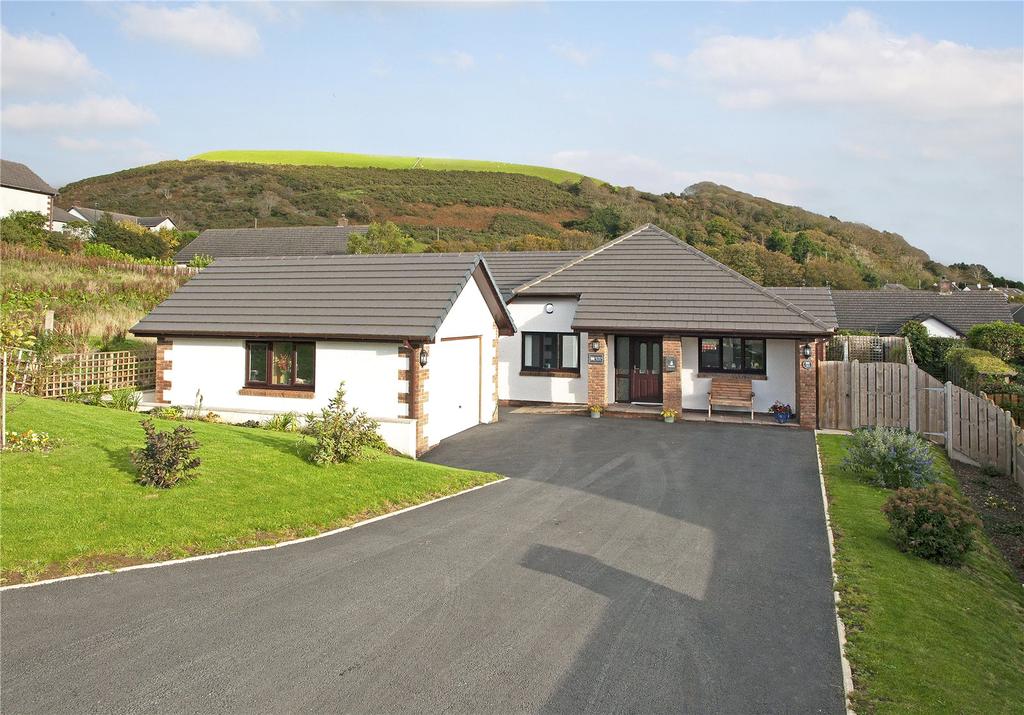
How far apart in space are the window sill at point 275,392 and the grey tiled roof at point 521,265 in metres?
9.25

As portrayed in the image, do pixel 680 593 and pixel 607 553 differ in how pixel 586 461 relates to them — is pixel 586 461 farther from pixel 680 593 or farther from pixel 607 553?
pixel 680 593

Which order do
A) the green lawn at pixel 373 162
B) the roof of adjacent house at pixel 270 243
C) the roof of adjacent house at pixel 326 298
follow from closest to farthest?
1. the roof of adjacent house at pixel 326 298
2. the roof of adjacent house at pixel 270 243
3. the green lawn at pixel 373 162

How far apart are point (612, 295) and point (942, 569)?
14.5m

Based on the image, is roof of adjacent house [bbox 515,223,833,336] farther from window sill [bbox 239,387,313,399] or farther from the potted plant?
window sill [bbox 239,387,313,399]

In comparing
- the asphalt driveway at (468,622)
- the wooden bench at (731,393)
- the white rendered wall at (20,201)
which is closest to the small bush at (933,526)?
the asphalt driveway at (468,622)

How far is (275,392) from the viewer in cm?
1708

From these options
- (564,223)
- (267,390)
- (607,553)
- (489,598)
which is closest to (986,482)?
(607,553)

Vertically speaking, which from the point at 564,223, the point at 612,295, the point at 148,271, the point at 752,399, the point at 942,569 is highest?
the point at 564,223

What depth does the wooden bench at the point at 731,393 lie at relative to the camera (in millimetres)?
20328

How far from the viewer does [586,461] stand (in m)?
14.9

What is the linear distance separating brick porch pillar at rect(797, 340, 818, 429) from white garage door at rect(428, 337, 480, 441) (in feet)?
30.5

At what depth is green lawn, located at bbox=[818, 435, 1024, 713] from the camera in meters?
5.60

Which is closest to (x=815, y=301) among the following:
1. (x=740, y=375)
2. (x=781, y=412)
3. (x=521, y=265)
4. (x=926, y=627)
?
(x=740, y=375)

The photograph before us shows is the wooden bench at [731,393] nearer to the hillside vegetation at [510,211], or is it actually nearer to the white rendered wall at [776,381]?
the white rendered wall at [776,381]
